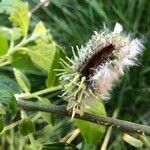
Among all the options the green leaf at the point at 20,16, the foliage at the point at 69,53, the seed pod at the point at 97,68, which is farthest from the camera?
the foliage at the point at 69,53

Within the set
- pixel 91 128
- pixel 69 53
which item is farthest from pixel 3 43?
pixel 69 53

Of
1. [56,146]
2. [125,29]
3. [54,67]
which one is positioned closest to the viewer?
[54,67]

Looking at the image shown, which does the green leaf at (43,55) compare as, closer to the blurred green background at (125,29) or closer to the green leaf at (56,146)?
the green leaf at (56,146)

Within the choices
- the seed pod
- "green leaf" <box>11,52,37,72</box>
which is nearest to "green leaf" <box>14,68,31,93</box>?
"green leaf" <box>11,52,37,72</box>

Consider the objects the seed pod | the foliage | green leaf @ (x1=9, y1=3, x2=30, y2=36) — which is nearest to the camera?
the seed pod

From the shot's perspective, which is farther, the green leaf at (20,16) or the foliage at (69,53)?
the foliage at (69,53)

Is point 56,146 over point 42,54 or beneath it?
beneath

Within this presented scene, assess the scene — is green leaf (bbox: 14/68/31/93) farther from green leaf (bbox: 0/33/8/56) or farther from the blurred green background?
the blurred green background

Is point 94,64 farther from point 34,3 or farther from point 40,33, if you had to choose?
point 34,3

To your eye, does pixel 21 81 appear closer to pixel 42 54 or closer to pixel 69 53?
pixel 42 54

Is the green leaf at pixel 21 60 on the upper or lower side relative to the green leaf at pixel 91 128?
upper

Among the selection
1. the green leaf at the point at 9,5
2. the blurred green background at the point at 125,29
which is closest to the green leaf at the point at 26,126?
the green leaf at the point at 9,5
